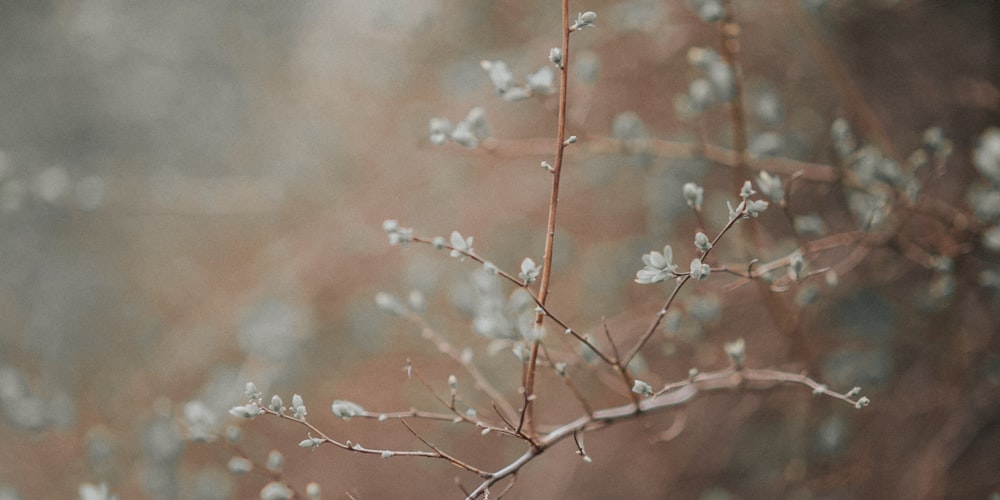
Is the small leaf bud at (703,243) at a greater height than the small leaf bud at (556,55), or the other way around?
the small leaf bud at (556,55)

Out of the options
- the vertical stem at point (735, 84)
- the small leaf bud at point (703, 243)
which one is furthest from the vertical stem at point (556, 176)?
the vertical stem at point (735, 84)

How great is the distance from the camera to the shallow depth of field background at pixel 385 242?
122 cm

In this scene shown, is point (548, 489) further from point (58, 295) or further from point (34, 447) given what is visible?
point (58, 295)

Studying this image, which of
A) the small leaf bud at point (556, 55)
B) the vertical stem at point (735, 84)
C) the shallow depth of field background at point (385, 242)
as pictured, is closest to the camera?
the small leaf bud at point (556, 55)

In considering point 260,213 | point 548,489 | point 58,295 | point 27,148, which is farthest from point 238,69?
point 548,489

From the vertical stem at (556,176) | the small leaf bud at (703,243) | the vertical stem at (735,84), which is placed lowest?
the small leaf bud at (703,243)

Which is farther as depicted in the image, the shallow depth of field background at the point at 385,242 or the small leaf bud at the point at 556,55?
the shallow depth of field background at the point at 385,242

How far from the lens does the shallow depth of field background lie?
4.02 feet

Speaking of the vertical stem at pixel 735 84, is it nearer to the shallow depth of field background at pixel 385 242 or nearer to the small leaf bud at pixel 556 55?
the shallow depth of field background at pixel 385 242

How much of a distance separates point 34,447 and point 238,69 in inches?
47.8

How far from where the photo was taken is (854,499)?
1.28 m

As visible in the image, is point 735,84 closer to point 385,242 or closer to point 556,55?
point 556,55

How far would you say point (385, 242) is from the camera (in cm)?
176

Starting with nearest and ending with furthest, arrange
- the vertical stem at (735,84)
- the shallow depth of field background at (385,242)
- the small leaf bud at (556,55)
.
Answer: the small leaf bud at (556,55) → the vertical stem at (735,84) → the shallow depth of field background at (385,242)
